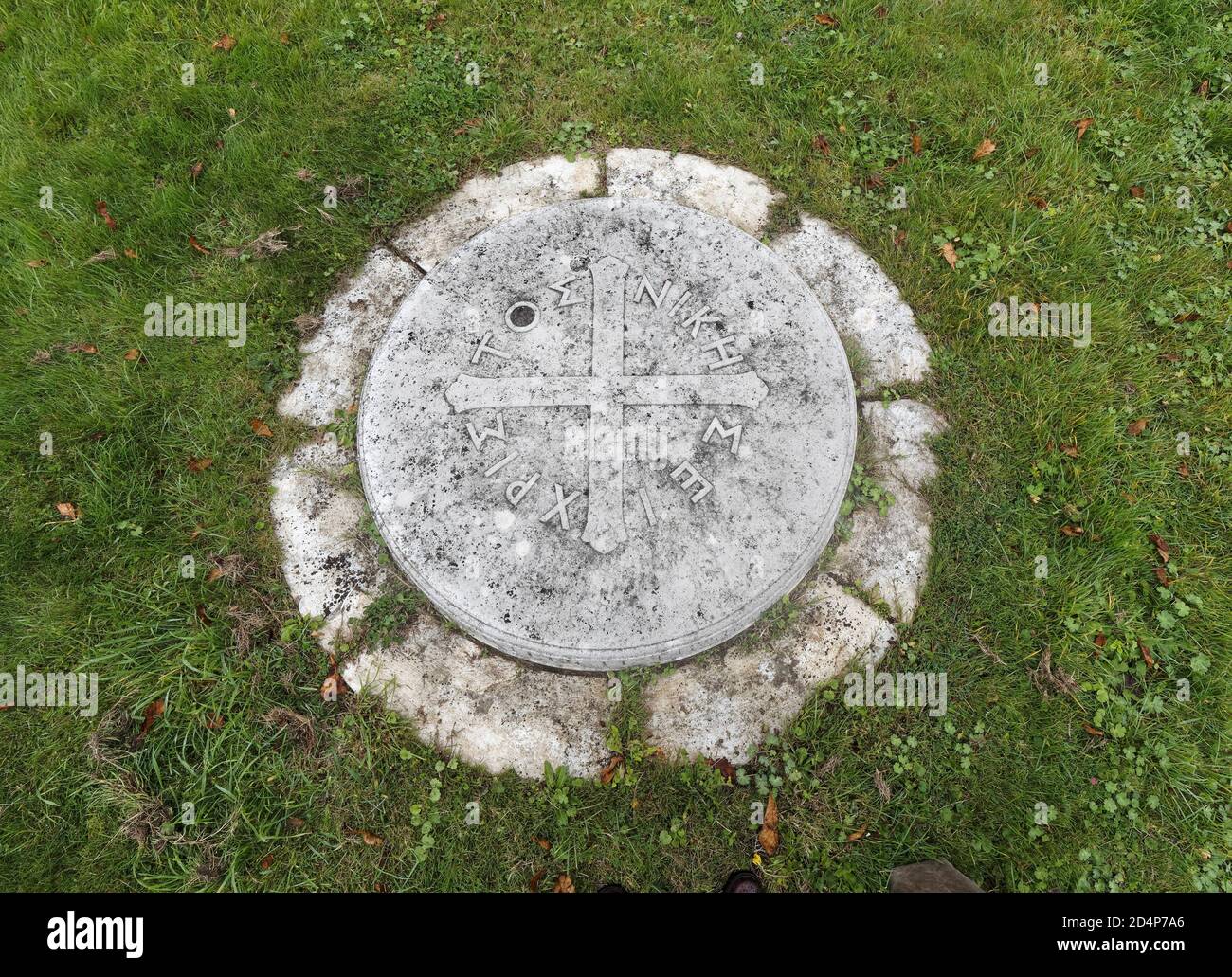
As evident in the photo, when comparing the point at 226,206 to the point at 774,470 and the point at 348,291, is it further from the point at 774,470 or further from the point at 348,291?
the point at 774,470

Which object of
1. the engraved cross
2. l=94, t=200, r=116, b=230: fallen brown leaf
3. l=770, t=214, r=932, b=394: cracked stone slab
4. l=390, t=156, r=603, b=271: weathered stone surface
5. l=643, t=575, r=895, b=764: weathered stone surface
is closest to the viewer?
l=643, t=575, r=895, b=764: weathered stone surface

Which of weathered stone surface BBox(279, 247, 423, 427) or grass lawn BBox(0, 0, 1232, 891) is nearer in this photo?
grass lawn BBox(0, 0, 1232, 891)

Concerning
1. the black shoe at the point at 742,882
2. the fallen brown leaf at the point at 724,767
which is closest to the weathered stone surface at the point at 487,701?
the fallen brown leaf at the point at 724,767

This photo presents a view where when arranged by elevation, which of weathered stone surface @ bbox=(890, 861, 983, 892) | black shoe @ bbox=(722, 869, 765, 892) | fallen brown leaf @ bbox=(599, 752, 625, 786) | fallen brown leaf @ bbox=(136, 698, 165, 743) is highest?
fallen brown leaf @ bbox=(136, 698, 165, 743)

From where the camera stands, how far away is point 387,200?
378 cm

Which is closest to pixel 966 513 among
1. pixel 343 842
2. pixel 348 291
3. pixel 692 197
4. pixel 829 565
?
pixel 829 565

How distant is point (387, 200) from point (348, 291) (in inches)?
24.0

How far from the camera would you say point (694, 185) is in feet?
12.2

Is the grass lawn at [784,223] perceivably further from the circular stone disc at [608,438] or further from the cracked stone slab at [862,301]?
the circular stone disc at [608,438]

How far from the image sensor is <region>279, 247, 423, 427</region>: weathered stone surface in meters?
3.31

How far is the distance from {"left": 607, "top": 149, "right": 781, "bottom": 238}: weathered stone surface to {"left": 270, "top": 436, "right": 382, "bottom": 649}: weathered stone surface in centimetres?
196

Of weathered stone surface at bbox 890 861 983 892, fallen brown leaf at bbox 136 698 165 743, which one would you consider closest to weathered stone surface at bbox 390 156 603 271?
fallen brown leaf at bbox 136 698 165 743

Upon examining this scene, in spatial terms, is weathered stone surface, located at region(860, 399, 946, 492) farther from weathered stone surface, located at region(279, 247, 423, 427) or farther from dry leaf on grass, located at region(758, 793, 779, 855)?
weathered stone surface, located at region(279, 247, 423, 427)

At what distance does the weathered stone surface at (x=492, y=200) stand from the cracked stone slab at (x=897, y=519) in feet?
6.24
